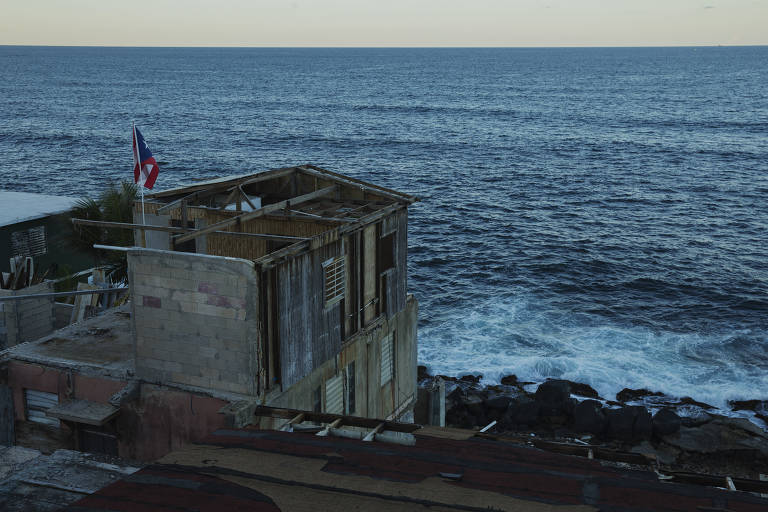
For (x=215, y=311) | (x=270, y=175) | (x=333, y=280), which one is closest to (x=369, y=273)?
(x=333, y=280)

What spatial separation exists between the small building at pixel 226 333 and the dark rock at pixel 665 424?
45.0 feet

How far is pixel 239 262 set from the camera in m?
18.4

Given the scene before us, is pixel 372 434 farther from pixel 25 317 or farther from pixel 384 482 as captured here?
pixel 25 317

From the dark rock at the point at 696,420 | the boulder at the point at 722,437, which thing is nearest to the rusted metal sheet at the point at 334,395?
the boulder at the point at 722,437

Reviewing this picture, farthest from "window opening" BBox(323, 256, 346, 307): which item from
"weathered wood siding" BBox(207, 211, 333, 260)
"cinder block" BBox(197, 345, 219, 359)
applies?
"cinder block" BBox(197, 345, 219, 359)

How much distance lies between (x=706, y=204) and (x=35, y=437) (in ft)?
225

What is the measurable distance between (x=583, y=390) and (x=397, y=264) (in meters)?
18.0

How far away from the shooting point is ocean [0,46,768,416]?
1746 inches

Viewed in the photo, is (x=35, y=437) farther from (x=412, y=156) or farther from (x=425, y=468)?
(x=412, y=156)

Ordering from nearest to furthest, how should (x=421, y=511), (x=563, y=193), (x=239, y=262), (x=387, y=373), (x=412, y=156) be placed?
(x=421, y=511), (x=239, y=262), (x=387, y=373), (x=563, y=193), (x=412, y=156)

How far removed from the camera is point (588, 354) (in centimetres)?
4353

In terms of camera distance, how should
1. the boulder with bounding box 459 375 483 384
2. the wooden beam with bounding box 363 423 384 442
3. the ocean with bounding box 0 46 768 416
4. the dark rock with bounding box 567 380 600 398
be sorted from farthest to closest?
1. the ocean with bounding box 0 46 768 416
2. the boulder with bounding box 459 375 483 384
3. the dark rock with bounding box 567 380 600 398
4. the wooden beam with bounding box 363 423 384 442

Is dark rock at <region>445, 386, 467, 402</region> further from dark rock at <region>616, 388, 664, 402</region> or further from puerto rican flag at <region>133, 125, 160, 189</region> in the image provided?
puerto rican flag at <region>133, 125, 160, 189</region>

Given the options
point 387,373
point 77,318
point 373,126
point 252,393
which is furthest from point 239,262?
point 373,126
